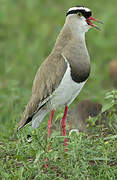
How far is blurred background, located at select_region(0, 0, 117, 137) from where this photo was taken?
7.94 m

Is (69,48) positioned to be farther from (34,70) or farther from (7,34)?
(7,34)

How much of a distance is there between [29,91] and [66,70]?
9.01 feet

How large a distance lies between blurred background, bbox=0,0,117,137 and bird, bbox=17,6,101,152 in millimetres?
2055

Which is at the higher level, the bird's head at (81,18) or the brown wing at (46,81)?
the bird's head at (81,18)

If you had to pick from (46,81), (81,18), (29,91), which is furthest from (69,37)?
(29,91)

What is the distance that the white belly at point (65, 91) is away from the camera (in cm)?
446

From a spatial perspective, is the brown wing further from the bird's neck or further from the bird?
the bird's neck

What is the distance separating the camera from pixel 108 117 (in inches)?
209

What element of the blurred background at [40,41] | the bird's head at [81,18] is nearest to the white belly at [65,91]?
the bird's head at [81,18]

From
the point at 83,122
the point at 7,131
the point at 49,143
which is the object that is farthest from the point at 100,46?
the point at 49,143

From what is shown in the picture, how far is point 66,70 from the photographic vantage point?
4.46m

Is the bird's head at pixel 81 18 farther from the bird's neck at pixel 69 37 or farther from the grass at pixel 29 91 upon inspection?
the grass at pixel 29 91

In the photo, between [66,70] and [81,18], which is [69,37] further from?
[66,70]

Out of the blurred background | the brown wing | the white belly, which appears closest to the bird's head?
the brown wing
